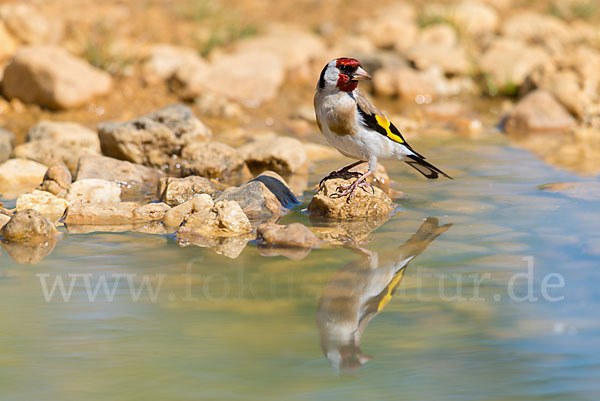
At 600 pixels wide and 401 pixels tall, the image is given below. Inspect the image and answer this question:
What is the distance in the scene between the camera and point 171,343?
3604 millimetres

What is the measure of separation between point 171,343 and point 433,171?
327 centimetres

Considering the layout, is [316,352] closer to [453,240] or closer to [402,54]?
[453,240]

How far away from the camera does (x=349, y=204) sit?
5.80 metres

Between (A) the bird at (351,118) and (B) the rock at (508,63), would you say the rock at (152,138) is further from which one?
(B) the rock at (508,63)

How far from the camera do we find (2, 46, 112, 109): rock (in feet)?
29.7

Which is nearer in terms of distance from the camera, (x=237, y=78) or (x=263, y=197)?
(x=263, y=197)

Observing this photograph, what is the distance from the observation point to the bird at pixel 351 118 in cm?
546

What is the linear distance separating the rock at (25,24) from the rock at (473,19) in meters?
6.86

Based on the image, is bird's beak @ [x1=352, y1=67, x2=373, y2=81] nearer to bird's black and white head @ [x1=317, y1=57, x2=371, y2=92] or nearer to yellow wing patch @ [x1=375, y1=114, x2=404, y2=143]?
bird's black and white head @ [x1=317, y1=57, x2=371, y2=92]

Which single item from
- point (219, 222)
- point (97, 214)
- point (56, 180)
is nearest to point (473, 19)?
point (56, 180)

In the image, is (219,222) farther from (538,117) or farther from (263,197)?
(538,117)

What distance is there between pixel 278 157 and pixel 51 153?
91.6 inches

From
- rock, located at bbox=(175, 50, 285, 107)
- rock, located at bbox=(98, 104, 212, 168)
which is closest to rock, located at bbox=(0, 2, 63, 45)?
rock, located at bbox=(175, 50, 285, 107)

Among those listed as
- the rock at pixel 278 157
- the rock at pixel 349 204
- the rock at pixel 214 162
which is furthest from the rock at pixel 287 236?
the rock at pixel 278 157
